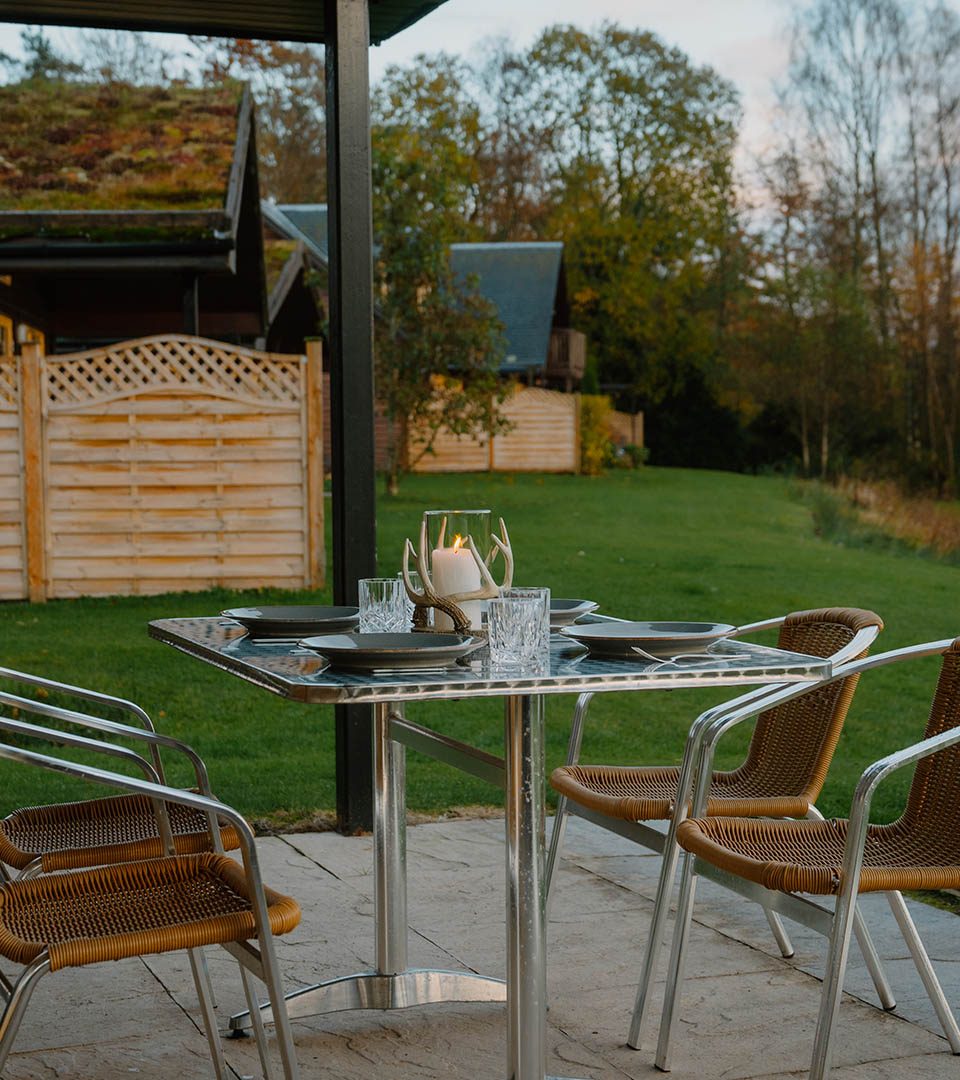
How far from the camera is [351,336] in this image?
13.9 ft

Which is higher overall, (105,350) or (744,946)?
(105,350)

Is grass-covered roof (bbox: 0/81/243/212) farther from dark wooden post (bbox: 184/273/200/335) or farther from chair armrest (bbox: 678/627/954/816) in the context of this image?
chair armrest (bbox: 678/627/954/816)

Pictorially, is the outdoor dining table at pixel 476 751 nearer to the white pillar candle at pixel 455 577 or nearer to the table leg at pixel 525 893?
the table leg at pixel 525 893

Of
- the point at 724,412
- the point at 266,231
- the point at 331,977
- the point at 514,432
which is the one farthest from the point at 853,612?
the point at 724,412

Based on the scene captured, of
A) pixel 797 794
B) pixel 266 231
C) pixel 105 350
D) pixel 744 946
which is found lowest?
pixel 744 946

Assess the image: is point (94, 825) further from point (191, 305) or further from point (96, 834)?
point (191, 305)

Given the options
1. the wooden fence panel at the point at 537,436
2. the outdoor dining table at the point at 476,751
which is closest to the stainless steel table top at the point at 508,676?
the outdoor dining table at the point at 476,751

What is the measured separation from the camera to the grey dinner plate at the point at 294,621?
267cm

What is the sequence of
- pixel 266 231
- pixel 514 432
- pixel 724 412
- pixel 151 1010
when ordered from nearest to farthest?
pixel 151 1010 < pixel 266 231 < pixel 514 432 < pixel 724 412

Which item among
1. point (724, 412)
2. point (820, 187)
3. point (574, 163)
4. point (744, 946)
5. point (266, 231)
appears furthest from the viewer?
point (574, 163)

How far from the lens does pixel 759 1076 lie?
8.48 feet

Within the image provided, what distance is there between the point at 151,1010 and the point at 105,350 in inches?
271

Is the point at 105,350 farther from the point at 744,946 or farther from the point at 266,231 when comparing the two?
the point at 266,231

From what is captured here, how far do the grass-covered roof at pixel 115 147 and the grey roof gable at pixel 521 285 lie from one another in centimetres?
1518
